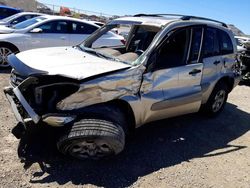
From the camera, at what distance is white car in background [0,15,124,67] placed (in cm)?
879

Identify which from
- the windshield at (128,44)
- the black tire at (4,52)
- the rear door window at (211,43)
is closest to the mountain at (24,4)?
the black tire at (4,52)

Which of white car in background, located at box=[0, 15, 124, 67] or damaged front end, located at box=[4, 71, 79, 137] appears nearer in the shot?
damaged front end, located at box=[4, 71, 79, 137]

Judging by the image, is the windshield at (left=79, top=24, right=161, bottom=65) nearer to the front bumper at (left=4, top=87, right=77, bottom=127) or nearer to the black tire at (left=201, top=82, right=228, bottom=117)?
the front bumper at (left=4, top=87, right=77, bottom=127)

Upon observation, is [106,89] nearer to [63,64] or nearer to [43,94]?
[63,64]

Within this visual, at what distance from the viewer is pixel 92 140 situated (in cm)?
385

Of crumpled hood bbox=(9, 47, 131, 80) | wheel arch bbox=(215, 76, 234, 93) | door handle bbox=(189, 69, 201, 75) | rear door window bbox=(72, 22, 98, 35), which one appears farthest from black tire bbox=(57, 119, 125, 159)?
rear door window bbox=(72, 22, 98, 35)

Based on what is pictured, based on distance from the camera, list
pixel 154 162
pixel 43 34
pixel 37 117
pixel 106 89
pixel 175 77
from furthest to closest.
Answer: pixel 43 34 → pixel 175 77 → pixel 154 162 → pixel 106 89 → pixel 37 117

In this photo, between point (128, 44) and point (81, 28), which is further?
point (81, 28)

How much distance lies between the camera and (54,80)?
12.8ft

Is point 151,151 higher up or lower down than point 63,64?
lower down

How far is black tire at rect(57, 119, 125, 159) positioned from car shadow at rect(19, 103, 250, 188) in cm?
18

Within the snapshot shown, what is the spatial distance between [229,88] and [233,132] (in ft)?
3.30

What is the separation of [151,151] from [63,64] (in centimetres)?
174

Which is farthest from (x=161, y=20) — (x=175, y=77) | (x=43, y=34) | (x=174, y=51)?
(x=43, y=34)
